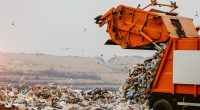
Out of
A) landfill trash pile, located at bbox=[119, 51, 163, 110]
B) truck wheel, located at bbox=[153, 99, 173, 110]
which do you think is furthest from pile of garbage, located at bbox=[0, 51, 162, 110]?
truck wheel, located at bbox=[153, 99, 173, 110]

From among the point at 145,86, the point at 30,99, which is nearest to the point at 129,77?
the point at 145,86

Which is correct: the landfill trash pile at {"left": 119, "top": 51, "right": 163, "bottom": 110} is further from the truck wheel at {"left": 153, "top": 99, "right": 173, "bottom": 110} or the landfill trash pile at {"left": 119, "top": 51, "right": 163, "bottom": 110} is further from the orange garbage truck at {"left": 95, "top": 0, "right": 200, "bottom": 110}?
the truck wheel at {"left": 153, "top": 99, "right": 173, "bottom": 110}

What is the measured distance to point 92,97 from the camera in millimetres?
15461

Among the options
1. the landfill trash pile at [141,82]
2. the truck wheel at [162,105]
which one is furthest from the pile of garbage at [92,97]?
the truck wheel at [162,105]

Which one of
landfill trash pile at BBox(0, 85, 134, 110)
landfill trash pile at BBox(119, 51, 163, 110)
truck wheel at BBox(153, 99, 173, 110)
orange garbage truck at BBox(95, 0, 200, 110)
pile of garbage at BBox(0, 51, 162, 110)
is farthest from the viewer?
landfill trash pile at BBox(119, 51, 163, 110)

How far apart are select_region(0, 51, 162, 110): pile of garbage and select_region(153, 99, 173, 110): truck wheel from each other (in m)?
1.95

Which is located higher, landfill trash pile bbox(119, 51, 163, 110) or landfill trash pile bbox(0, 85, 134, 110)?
landfill trash pile bbox(119, 51, 163, 110)

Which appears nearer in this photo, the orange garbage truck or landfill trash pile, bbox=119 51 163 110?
the orange garbage truck

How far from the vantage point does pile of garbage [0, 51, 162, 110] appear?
41.1ft

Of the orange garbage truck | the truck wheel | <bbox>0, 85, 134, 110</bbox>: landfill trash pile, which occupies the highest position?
the orange garbage truck

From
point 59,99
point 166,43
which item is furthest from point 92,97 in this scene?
point 166,43

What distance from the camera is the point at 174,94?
9.63m

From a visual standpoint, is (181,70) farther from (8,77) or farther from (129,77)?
(8,77)

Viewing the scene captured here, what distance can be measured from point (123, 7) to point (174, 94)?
144 inches
